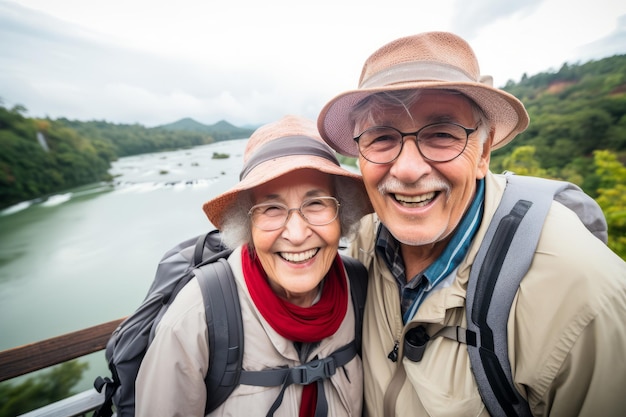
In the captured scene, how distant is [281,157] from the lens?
1.36m

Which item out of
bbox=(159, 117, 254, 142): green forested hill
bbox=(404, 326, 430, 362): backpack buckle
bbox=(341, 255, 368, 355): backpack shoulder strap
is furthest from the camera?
bbox=(159, 117, 254, 142): green forested hill

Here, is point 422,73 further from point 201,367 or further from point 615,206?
point 615,206

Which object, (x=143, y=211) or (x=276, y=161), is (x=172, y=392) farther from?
(x=143, y=211)

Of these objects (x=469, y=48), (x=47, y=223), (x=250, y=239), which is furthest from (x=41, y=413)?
(x=47, y=223)

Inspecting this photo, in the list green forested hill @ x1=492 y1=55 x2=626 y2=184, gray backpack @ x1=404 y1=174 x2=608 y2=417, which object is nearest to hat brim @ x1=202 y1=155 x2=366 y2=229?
gray backpack @ x1=404 y1=174 x2=608 y2=417

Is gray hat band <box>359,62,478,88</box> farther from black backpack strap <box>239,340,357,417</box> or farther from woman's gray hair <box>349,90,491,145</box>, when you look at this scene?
black backpack strap <box>239,340,357,417</box>

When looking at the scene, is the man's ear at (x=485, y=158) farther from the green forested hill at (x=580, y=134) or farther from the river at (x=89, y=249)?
the green forested hill at (x=580, y=134)

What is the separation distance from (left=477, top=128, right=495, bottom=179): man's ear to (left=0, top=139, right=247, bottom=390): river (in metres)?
5.49

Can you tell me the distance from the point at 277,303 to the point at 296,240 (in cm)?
38

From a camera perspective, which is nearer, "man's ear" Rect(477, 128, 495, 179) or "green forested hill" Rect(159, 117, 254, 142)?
"man's ear" Rect(477, 128, 495, 179)

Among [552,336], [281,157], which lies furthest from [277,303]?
[552,336]

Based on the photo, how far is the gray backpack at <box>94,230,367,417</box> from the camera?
124cm

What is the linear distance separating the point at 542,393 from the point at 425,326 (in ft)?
1.51

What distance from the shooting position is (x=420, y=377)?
47.1 inches
